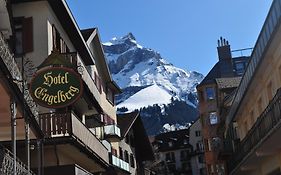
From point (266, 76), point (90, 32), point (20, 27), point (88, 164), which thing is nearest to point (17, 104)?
point (20, 27)

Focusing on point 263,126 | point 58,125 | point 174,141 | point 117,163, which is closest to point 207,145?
point 117,163

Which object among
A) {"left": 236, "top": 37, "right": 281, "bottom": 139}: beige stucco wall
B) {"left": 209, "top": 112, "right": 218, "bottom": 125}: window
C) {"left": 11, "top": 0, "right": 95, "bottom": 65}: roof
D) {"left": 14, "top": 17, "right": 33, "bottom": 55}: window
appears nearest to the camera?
{"left": 236, "top": 37, "right": 281, "bottom": 139}: beige stucco wall

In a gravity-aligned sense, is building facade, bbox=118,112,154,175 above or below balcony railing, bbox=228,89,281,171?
above

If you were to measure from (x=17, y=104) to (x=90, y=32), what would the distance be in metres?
23.4

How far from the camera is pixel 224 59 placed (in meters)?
63.8

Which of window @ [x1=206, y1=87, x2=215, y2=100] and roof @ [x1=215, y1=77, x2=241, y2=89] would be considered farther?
window @ [x1=206, y1=87, x2=215, y2=100]

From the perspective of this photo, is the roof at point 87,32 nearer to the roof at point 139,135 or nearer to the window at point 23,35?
the window at point 23,35

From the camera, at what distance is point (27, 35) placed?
25.2 m

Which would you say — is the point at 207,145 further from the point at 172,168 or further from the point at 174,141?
the point at 174,141

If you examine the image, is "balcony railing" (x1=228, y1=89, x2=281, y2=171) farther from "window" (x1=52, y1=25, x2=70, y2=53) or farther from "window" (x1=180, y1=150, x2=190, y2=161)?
"window" (x1=180, y1=150, x2=190, y2=161)

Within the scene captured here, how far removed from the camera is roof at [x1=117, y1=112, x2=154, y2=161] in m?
50.1

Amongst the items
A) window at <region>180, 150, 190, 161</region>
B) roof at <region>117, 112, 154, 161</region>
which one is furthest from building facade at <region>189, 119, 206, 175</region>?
roof at <region>117, 112, 154, 161</region>

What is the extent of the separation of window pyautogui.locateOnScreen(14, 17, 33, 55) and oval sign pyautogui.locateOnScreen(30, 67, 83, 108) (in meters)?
5.97

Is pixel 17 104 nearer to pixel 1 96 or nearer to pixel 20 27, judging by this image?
pixel 1 96
